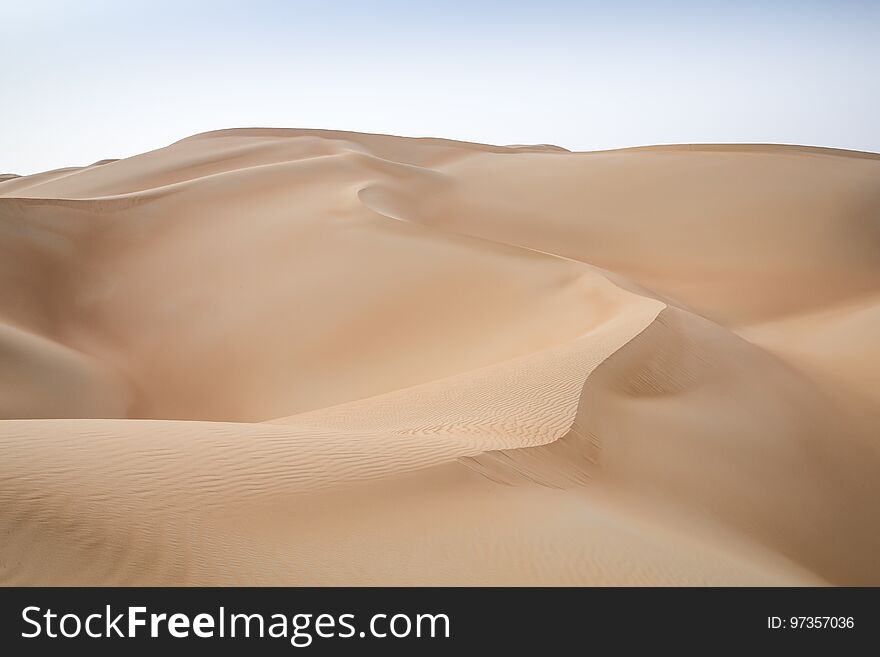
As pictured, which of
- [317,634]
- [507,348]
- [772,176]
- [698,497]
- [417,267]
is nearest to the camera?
[317,634]

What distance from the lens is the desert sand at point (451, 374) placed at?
11.7 ft

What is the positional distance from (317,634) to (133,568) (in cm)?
75

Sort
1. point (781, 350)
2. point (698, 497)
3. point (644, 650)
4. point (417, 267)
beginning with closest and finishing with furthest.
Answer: point (644, 650) < point (698, 497) < point (781, 350) < point (417, 267)

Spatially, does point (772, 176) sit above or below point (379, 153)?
below

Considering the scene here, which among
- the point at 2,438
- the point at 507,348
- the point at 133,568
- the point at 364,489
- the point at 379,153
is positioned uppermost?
the point at 379,153

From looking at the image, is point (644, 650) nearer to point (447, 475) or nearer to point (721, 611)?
point (721, 611)

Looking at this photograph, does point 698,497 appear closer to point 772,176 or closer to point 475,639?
point 475,639

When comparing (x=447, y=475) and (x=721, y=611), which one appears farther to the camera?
(x=447, y=475)

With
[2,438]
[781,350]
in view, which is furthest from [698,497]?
[781,350]

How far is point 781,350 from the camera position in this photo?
1041cm

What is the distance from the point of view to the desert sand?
11.7 ft

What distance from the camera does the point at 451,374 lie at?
9.15 metres

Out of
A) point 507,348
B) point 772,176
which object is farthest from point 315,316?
point 772,176

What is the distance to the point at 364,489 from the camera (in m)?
3.99
